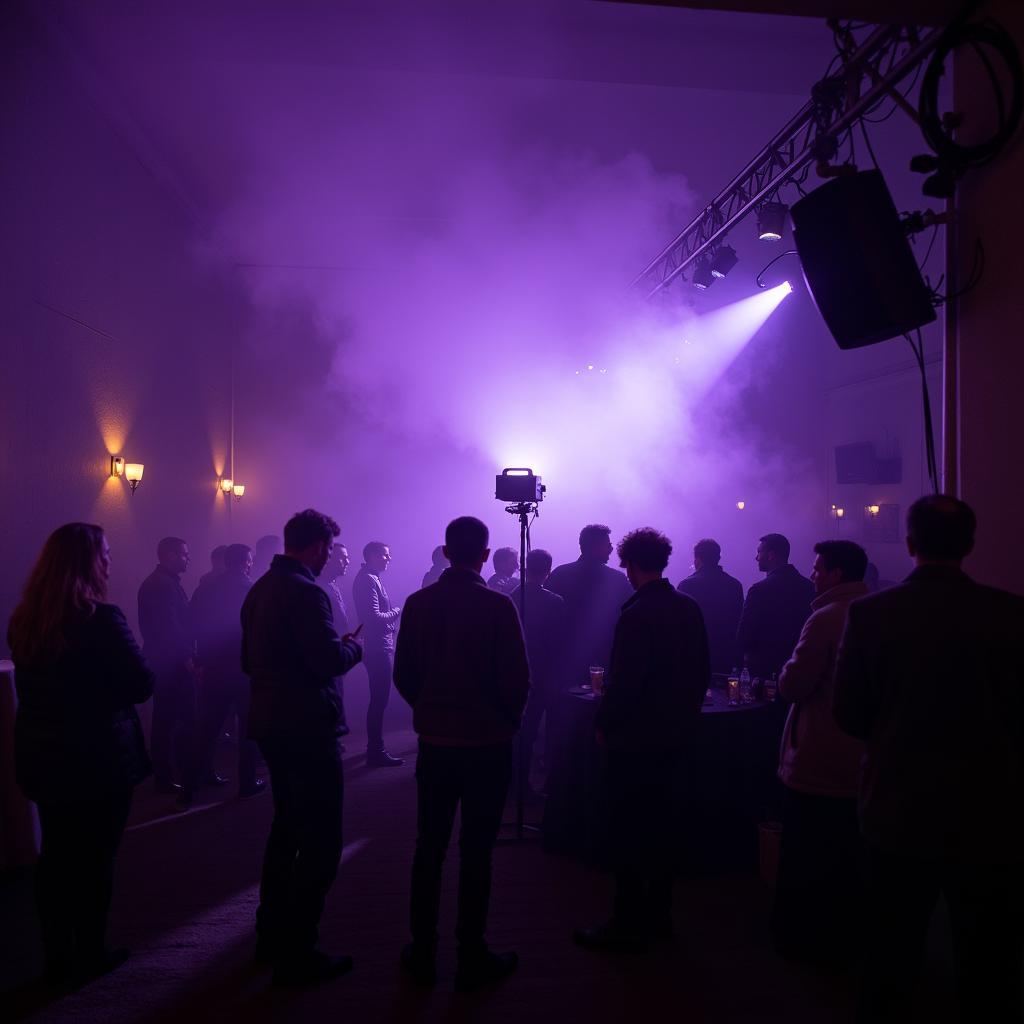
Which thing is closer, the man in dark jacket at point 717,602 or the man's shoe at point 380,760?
the man in dark jacket at point 717,602

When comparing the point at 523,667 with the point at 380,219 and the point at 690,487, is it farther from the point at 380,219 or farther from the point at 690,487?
the point at 690,487

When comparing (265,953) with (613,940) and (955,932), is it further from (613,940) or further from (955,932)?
(955,932)

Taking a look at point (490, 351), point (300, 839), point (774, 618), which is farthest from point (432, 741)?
point (490, 351)

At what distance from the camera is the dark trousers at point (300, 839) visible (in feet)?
8.77

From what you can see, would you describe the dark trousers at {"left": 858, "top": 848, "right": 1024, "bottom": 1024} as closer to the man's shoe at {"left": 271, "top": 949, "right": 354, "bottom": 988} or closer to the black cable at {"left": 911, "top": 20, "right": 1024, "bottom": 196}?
the man's shoe at {"left": 271, "top": 949, "right": 354, "bottom": 988}

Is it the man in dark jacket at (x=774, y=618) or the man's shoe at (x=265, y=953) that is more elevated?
the man in dark jacket at (x=774, y=618)

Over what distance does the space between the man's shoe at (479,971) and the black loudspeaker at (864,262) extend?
8.81 feet

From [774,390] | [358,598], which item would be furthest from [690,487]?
[358,598]

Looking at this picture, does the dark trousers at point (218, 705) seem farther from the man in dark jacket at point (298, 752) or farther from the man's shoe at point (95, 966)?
the man in dark jacket at point (298, 752)

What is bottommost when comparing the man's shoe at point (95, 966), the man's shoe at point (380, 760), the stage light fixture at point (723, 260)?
the man's shoe at point (95, 966)

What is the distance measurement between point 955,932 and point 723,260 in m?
6.13

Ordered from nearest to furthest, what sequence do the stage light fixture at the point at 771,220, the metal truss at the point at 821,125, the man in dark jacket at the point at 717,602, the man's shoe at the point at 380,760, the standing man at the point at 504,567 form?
the metal truss at the point at 821,125
the man in dark jacket at the point at 717,602
the man's shoe at the point at 380,760
the stage light fixture at the point at 771,220
the standing man at the point at 504,567

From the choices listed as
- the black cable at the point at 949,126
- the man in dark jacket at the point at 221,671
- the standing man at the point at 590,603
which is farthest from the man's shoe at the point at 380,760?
the black cable at the point at 949,126

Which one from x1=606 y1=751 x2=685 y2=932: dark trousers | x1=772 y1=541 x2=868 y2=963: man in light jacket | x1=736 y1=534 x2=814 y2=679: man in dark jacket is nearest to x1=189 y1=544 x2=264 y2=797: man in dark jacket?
x1=606 y1=751 x2=685 y2=932: dark trousers
